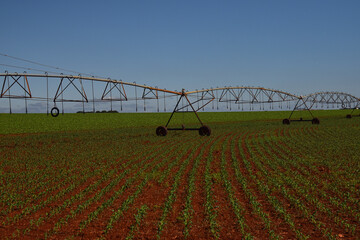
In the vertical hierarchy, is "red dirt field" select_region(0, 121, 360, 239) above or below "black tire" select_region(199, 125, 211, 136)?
below

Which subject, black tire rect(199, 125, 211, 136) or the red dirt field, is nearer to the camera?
the red dirt field

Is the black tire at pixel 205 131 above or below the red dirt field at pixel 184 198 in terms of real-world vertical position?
above

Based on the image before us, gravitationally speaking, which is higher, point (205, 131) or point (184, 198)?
point (205, 131)

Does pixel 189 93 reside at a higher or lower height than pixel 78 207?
higher

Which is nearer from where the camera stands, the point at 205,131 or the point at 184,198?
the point at 184,198

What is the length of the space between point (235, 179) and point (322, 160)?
6.88m

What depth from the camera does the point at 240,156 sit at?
1798cm

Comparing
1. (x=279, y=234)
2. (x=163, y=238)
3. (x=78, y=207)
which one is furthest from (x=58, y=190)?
(x=279, y=234)

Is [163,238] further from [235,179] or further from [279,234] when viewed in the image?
[235,179]

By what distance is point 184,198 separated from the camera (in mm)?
9781

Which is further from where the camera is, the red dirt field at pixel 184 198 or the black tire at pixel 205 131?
the black tire at pixel 205 131

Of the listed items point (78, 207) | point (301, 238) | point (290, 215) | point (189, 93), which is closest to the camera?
point (301, 238)

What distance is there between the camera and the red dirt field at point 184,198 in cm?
733

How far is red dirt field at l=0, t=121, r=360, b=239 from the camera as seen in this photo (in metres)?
7.33
